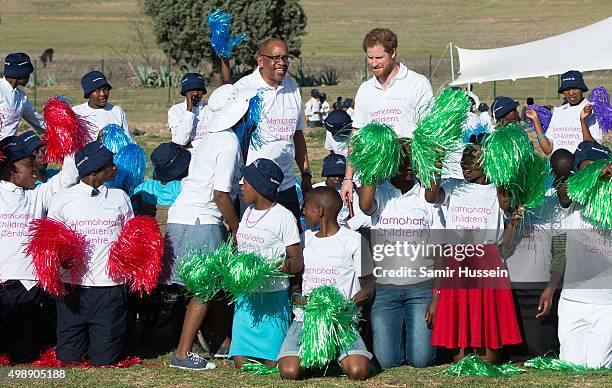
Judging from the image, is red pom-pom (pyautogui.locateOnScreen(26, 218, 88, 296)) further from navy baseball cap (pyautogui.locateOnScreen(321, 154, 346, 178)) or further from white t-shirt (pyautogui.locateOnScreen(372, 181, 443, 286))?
navy baseball cap (pyautogui.locateOnScreen(321, 154, 346, 178))

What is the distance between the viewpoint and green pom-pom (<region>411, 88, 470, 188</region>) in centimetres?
667

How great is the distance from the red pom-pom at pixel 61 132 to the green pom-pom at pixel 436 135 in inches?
109

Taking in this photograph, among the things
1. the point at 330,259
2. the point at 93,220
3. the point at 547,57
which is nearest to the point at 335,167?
the point at 330,259

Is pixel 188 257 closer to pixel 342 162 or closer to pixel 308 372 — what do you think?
pixel 308 372

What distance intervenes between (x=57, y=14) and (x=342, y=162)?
72.6m

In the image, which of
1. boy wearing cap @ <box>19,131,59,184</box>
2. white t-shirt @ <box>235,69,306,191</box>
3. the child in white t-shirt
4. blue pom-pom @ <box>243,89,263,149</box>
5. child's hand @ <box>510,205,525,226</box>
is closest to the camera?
the child in white t-shirt

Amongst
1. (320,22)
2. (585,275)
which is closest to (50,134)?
(585,275)

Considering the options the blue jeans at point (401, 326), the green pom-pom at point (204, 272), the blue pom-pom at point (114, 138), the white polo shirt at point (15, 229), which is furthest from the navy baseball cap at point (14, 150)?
the blue jeans at point (401, 326)

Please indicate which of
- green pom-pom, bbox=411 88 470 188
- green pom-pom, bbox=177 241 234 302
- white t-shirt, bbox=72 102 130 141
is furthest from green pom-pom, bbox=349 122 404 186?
white t-shirt, bbox=72 102 130 141

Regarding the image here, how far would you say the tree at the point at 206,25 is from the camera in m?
43.2

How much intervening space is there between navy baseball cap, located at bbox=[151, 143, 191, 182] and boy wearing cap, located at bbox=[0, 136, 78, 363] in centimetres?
113

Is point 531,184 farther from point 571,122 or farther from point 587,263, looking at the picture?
point 571,122

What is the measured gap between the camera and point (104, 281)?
7.06 meters

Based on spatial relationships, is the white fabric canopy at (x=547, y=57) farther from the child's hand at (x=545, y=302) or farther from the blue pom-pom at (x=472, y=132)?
the child's hand at (x=545, y=302)
